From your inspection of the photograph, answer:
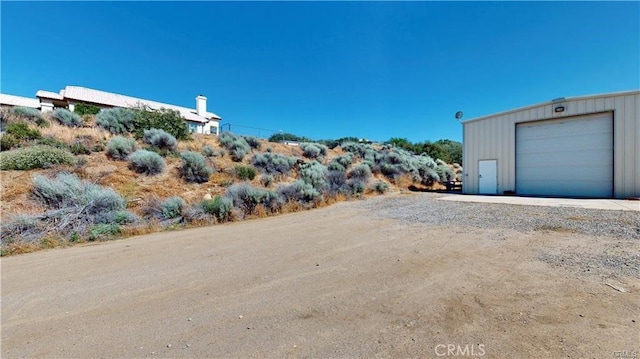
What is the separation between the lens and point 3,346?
2.35 metres

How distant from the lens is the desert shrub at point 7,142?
1048 cm

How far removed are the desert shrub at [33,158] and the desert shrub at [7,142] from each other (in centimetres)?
159

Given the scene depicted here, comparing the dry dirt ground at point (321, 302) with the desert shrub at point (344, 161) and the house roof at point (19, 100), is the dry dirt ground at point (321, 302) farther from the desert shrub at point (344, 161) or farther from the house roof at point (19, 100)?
the house roof at point (19, 100)

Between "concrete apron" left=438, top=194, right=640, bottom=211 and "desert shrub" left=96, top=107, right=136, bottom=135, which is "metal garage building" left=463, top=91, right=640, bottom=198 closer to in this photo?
"concrete apron" left=438, top=194, right=640, bottom=211

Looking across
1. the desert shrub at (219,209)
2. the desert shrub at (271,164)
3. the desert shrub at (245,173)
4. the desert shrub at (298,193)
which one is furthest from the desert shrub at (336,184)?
the desert shrub at (219,209)

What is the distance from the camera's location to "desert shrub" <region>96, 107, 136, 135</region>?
14992 millimetres

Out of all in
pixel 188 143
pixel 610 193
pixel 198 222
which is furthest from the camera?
pixel 188 143

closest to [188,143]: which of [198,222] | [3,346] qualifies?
[198,222]

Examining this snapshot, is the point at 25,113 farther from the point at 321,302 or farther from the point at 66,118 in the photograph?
the point at 321,302

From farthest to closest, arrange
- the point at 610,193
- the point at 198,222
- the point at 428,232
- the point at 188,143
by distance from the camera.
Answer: the point at 188,143 → the point at 610,193 → the point at 198,222 → the point at 428,232

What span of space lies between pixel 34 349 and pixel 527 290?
16.3 feet

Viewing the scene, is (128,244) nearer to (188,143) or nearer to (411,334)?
(411,334)

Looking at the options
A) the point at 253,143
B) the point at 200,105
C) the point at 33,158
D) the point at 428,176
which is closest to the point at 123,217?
the point at 33,158

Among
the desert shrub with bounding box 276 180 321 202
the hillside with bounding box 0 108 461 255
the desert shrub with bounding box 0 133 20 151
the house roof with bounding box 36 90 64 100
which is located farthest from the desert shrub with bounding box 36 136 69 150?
the house roof with bounding box 36 90 64 100
